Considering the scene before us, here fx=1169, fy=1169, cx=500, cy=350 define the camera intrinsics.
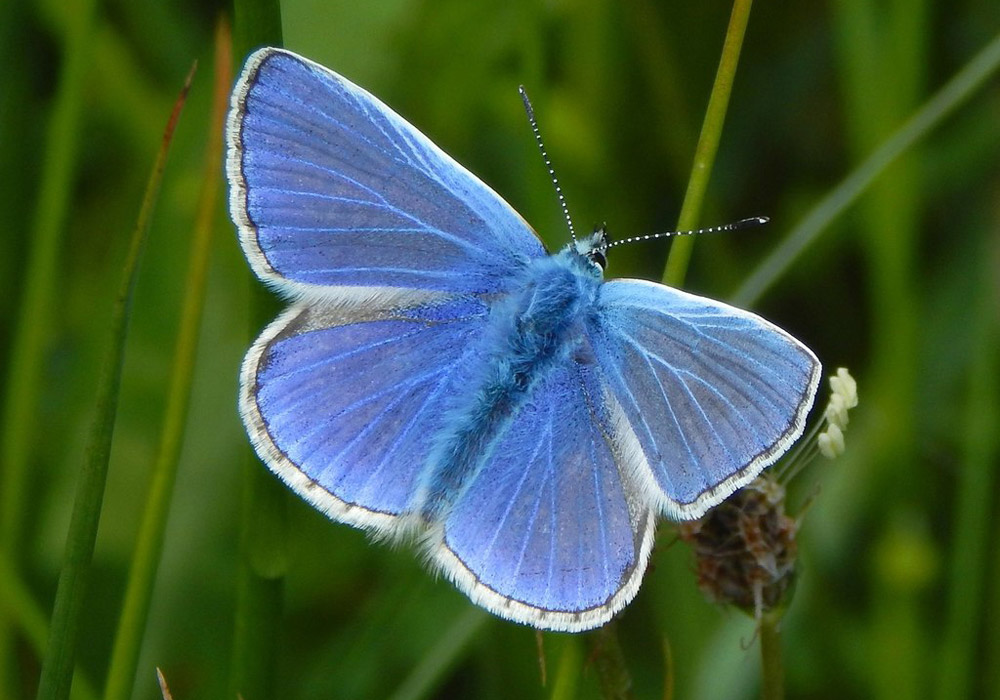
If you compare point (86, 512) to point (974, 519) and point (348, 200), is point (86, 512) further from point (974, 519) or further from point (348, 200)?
point (974, 519)

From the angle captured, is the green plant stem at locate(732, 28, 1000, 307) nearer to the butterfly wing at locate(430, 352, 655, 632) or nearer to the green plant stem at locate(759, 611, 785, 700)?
the butterfly wing at locate(430, 352, 655, 632)

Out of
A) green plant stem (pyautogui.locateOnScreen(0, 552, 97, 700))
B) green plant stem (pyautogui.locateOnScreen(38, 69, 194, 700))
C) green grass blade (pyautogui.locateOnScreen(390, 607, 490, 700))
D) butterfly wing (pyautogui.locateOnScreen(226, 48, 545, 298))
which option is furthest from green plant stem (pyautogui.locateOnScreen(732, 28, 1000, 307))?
green plant stem (pyautogui.locateOnScreen(0, 552, 97, 700))

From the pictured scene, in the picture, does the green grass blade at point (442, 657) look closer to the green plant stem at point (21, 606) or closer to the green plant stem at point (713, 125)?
the green plant stem at point (21, 606)

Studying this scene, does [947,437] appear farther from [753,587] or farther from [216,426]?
[216,426]

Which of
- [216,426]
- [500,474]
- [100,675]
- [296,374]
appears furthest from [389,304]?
[100,675]

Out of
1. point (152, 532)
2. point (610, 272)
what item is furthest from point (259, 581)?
point (610, 272)

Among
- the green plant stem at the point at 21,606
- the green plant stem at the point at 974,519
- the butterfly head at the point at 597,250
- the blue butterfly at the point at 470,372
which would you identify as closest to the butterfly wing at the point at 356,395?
the blue butterfly at the point at 470,372
